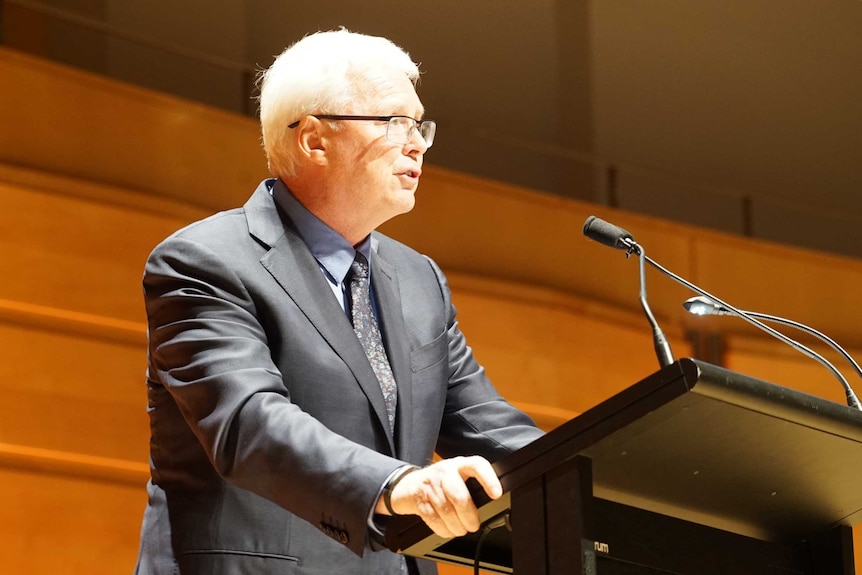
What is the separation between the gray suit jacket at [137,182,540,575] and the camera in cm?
116

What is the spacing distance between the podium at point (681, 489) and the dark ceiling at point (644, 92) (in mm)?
2752

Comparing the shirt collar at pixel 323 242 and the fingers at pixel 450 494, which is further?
the shirt collar at pixel 323 242

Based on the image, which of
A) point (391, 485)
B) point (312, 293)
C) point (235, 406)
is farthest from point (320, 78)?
point (391, 485)

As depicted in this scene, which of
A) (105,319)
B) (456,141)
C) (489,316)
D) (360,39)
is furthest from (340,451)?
(456,141)

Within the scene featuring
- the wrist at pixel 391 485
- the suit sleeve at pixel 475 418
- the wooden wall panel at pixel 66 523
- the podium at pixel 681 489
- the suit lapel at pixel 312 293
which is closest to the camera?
the podium at pixel 681 489

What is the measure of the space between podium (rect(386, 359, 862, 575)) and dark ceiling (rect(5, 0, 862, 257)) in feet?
9.03

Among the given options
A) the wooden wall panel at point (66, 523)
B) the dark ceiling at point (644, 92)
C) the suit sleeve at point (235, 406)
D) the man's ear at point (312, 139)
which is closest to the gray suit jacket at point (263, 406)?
the suit sleeve at point (235, 406)

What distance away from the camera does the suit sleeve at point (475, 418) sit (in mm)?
1493

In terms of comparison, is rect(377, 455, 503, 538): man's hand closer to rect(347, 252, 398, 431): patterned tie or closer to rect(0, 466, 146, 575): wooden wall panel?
rect(347, 252, 398, 431): patterned tie

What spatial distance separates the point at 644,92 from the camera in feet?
14.7

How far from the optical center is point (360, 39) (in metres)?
1.62

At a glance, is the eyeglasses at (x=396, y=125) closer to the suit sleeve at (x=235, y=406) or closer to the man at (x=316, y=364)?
the man at (x=316, y=364)

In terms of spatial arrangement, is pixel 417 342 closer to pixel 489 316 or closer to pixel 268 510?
pixel 268 510

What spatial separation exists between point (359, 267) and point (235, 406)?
386mm
